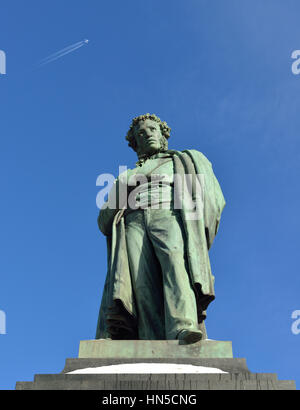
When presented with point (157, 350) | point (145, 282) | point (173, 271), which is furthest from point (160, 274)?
point (157, 350)

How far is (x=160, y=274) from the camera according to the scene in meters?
8.24

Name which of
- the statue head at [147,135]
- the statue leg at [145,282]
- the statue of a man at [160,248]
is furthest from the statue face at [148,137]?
the statue leg at [145,282]

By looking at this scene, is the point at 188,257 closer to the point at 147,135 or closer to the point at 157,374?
the point at 157,374

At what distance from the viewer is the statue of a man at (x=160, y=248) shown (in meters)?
7.72

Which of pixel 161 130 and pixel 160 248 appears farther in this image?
pixel 161 130

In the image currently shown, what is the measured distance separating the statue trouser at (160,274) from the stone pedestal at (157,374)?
43 cm

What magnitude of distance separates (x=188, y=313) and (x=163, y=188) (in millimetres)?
2195

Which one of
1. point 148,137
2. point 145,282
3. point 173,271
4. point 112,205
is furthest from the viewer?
point 148,137

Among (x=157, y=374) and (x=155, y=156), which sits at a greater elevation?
(x=155, y=156)

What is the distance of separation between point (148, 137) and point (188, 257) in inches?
113

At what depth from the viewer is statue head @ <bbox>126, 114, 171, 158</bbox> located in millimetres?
10086

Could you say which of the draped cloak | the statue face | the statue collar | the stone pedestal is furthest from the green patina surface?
the statue face
